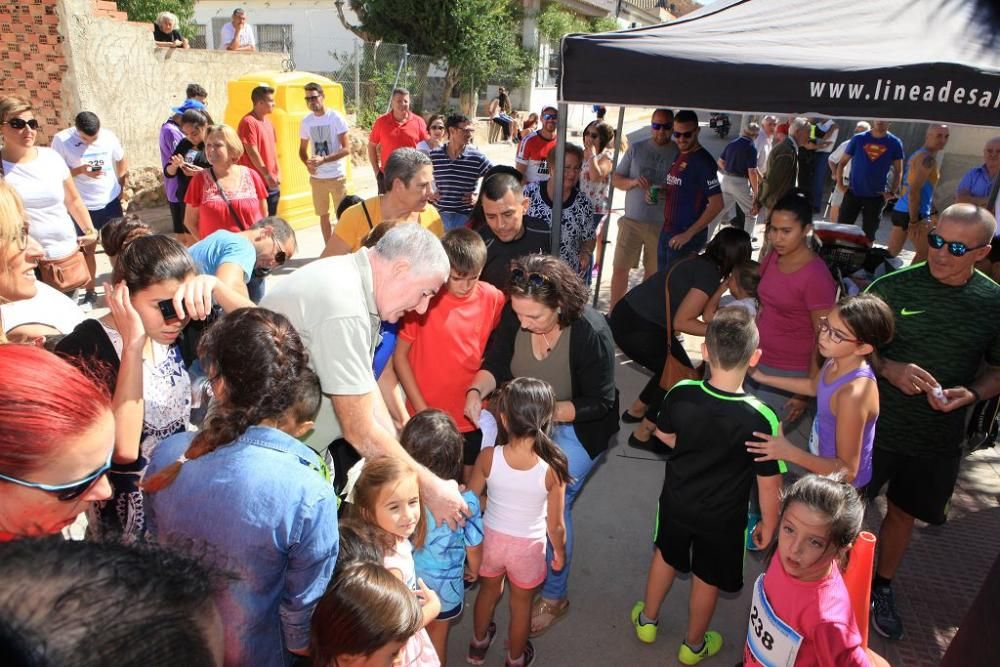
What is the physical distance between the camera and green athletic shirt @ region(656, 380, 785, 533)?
258 cm

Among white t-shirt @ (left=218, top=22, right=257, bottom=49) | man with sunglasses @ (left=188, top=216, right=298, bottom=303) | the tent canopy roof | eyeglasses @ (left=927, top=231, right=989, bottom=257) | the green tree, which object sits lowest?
man with sunglasses @ (left=188, top=216, right=298, bottom=303)

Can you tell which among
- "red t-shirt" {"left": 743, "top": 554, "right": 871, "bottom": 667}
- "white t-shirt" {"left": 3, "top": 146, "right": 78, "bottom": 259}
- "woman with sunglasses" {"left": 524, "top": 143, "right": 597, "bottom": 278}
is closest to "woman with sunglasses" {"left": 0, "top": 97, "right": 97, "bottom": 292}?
"white t-shirt" {"left": 3, "top": 146, "right": 78, "bottom": 259}

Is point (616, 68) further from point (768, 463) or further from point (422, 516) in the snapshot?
point (422, 516)

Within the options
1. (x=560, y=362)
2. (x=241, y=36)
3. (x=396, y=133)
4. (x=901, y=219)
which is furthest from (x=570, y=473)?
(x=241, y=36)

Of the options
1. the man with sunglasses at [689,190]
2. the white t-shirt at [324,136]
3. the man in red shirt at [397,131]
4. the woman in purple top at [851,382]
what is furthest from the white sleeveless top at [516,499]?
the white t-shirt at [324,136]

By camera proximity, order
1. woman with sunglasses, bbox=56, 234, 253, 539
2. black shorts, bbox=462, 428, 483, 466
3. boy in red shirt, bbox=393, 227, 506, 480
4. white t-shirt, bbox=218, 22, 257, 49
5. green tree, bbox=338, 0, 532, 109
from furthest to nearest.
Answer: green tree, bbox=338, 0, 532, 109 < white t-shirt, bbox=218, 22, 257, 49 < black shorts, bbox=462, 428, 483, 466 < boy in red shirt, bbox=393, 227, 506, 480 < woman with sunglasses, bbox=56, 234, 253, 539

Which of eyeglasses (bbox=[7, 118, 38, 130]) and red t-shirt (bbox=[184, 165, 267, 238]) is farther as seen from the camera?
red t-shirt (bbox=[184, 165, 267, 238])

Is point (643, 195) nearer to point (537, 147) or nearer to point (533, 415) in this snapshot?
point (537, 147)

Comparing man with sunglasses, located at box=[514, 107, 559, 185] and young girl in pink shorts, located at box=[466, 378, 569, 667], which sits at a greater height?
man with sunglasses, located at box=[514, 107, 559, 185]

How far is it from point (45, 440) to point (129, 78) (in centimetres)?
1079

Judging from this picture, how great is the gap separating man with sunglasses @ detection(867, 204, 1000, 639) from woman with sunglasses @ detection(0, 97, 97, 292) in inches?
213

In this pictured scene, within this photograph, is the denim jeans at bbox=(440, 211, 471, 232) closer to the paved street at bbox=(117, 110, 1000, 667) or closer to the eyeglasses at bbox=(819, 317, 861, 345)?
the paved street at bbox=(117, 110, 1000, 667)

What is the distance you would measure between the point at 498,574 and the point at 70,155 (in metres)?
6.04

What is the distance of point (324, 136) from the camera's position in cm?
809
